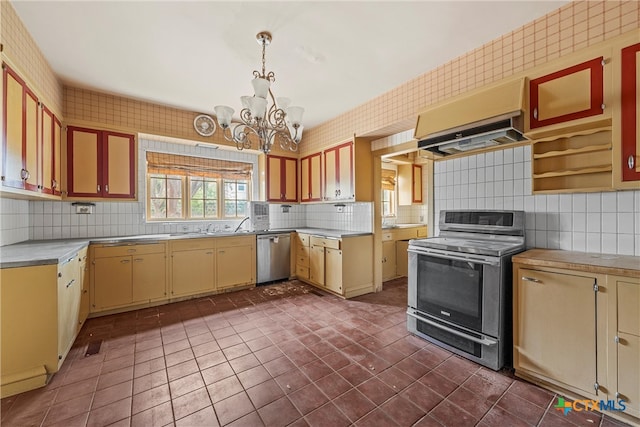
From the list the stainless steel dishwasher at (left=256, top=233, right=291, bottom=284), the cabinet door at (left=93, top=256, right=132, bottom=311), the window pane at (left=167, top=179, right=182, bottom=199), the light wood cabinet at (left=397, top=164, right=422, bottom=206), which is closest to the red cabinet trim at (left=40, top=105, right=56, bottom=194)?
the cabinet door at (left=93, top=256, right=132, bottom=311)

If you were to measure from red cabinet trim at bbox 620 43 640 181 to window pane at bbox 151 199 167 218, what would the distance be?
4.94 metres

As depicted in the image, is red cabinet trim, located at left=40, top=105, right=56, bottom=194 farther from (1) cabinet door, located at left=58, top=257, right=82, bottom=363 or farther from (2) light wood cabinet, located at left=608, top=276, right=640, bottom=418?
(2) light wood cabinet, located at left=608, top=276, right=640, bottom=418

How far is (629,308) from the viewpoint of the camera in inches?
59.1

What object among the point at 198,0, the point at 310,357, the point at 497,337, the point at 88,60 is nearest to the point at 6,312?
the point at 310,357

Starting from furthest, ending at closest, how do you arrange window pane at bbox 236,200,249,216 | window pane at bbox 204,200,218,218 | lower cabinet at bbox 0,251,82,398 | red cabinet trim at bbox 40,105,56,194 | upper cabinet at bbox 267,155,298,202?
window pane at bbox 236,200,249,216 < upper cabinet at bbox 267,155,298,202 < window pane at bbox 204,200,218,218 < red cabinet trim at bbox 40,105,56,194 < lower cabinet at bbox 0,251,82,398

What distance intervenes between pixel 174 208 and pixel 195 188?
0.45m

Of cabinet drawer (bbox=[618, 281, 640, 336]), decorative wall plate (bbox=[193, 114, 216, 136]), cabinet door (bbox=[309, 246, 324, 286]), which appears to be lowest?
cabinet door (bbox=[309, 246, 324, 286])

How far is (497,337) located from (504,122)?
1.62 m

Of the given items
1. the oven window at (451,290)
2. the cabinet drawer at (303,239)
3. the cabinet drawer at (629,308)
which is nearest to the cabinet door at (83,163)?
the cabinet drawer at (303,239)

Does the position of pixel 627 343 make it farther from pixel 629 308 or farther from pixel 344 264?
pixel 344 264

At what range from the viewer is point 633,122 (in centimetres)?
166

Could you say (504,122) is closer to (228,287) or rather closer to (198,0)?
(198,0)

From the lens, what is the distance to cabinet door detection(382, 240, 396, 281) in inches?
175

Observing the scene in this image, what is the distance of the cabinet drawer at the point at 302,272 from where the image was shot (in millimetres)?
4285
